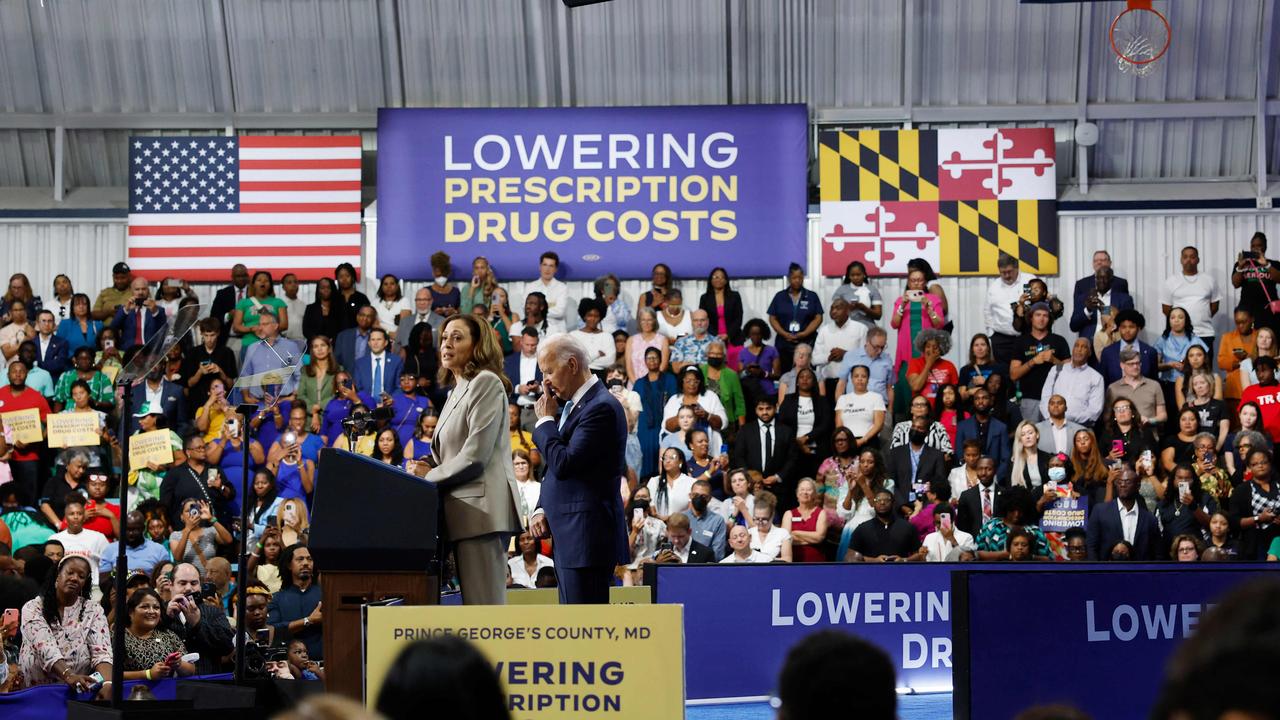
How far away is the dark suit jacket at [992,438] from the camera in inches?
571

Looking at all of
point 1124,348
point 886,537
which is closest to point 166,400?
point 886,537

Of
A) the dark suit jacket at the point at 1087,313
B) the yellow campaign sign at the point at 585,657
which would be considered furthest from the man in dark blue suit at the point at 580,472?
the dark suit jacket at the point at 1087,313

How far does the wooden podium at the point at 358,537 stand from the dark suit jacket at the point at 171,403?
1061 centimetres

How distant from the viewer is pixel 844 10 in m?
19.1

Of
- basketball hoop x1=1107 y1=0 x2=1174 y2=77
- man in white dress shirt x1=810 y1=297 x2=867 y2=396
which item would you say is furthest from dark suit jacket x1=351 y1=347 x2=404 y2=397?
basketball hoop x1=1107 y1=0 x2=1174 y2=77

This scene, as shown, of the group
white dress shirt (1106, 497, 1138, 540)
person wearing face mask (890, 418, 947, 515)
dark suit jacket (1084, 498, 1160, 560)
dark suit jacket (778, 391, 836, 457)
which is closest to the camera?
dark suit jacket (1084, 498, 1160, 560)

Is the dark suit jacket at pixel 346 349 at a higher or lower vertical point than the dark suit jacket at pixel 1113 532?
higher

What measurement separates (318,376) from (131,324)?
2.52 meters

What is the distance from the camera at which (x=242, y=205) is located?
19.3 metres

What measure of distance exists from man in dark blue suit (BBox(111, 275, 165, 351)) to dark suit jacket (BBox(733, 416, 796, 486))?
22.5 feet

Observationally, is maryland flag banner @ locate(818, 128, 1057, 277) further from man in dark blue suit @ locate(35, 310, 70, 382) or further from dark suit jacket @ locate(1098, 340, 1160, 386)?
man in dark blue suit @ locate(35, 310, 70, 382)

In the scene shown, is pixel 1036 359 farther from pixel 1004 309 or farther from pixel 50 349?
pixel 50 349

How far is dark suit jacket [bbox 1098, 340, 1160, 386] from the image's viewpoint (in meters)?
15.9

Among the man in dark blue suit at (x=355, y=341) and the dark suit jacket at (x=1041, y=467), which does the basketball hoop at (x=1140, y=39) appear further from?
the man in dark blue suit at (x=355, y=341)
